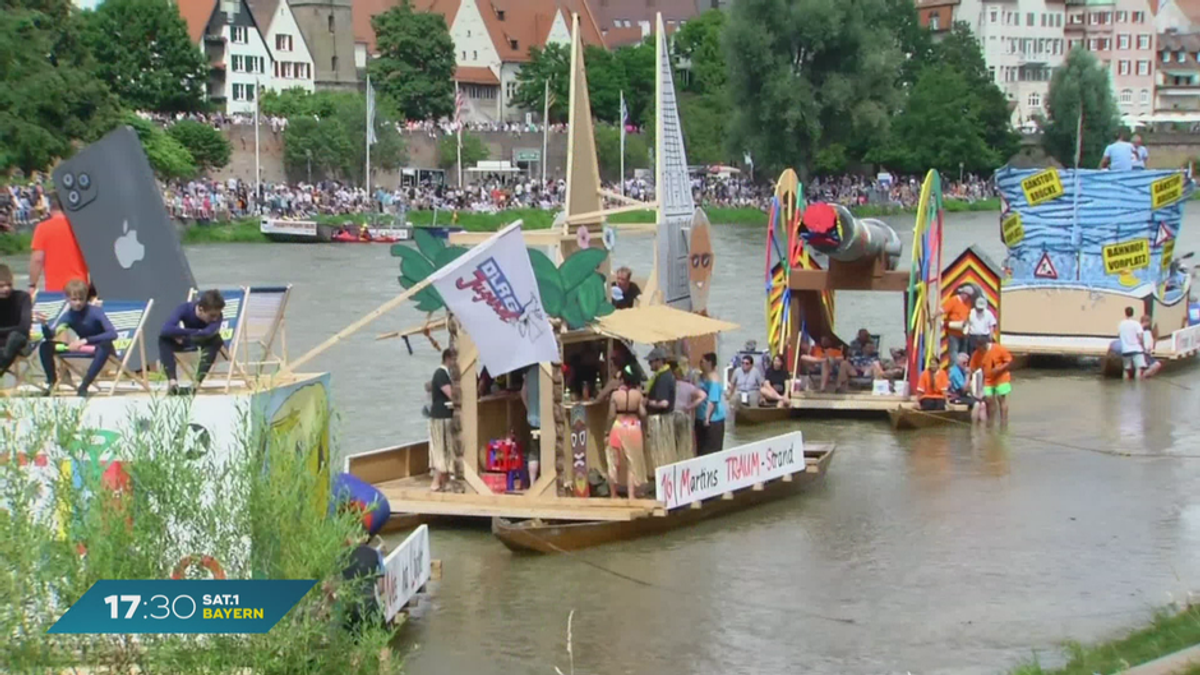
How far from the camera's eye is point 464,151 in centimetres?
10344

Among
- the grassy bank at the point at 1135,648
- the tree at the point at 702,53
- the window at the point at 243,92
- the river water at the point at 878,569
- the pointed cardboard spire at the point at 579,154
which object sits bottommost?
the river water at the point at 878,569

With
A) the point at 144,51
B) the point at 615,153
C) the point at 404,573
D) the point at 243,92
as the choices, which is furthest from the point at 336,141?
the point at 404,573

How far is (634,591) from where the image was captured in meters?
17.1

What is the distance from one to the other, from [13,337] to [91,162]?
1.87 metres

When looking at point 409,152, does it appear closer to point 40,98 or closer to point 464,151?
point 464,151

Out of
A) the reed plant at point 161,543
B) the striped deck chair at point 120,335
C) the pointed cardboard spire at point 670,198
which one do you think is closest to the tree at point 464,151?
the pointed cardboard spire at point 670,198

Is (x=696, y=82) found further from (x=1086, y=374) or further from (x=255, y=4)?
(x=1086, y=374)

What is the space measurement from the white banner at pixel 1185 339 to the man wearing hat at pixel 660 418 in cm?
1828

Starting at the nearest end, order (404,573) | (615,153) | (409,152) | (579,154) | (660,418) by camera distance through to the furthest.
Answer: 1. (404,573)
2. (660,418)
3. (579,154)
4. (409,152)
5. (615,153)

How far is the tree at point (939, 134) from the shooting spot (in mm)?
114500

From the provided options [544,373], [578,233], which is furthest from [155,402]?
[578,233]

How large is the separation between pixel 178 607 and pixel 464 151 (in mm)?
95617

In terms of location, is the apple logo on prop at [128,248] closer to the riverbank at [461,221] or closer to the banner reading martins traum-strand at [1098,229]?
the banner reading martins traum-strand at [1098,229]

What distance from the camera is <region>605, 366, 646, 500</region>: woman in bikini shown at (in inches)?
721
